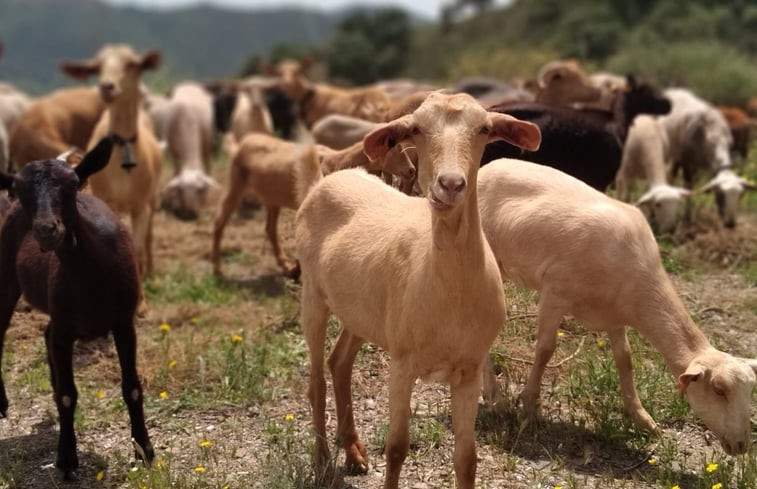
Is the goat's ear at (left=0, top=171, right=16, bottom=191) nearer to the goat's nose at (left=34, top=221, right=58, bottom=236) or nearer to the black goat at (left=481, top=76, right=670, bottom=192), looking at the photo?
the goat's nose at (left=34, top=221, right=58, bottom=236)

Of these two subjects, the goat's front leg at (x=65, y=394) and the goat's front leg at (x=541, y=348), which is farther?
the goat's front leg at (x=541, y=348)

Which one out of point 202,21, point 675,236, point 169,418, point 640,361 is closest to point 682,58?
point 675,236

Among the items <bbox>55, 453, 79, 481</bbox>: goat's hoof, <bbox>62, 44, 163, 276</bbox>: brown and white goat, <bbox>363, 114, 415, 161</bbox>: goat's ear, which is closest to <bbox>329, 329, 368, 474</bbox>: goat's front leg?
<bbox>363, 114, 415, 161</bbox>: goat's ear

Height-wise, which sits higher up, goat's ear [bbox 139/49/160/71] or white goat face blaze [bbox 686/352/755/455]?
goat's ear [bbox 139/49/160/71]

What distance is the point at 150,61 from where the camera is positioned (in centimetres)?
936

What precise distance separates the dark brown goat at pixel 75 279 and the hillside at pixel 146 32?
41.6 metres

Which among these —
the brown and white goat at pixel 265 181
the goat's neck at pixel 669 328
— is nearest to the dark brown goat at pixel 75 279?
the brown and white goat at pixel 265 181

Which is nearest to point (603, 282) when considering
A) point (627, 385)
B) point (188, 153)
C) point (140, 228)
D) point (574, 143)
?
point (627, 385)

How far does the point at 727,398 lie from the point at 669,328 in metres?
0.50

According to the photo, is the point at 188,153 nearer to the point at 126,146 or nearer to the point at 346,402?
the point at 126,146

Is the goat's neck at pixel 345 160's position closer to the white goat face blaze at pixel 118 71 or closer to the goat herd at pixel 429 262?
the goat herd at pixel 429 262

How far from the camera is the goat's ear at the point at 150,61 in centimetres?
930

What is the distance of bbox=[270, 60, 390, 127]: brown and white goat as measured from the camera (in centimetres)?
1082

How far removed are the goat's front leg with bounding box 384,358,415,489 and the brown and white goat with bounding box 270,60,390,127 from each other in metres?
5.54
